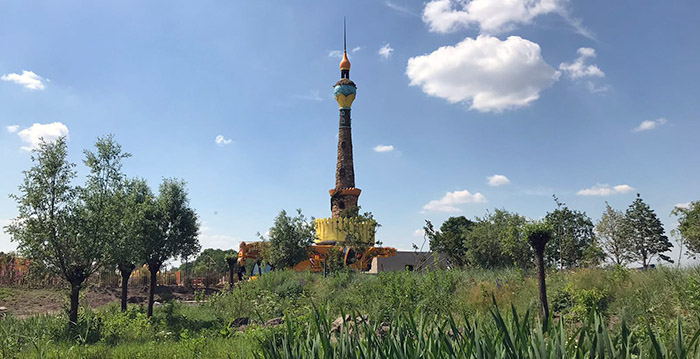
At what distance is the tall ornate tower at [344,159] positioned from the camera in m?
43.1

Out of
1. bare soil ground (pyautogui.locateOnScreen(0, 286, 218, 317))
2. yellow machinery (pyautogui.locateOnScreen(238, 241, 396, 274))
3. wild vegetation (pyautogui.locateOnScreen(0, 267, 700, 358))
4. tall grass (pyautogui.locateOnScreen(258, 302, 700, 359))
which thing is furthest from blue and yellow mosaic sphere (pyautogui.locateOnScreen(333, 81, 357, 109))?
tall grass (pyautogui.locateOnScreen(258, 302, 700, 359))

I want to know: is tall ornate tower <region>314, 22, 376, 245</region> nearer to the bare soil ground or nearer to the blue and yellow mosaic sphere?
the blue and yellow mosaic sphere

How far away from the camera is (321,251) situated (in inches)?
1444

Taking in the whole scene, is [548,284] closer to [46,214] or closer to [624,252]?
[46,214]

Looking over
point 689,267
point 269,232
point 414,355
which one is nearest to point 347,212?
point 269,232

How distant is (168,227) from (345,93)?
91.5 ft

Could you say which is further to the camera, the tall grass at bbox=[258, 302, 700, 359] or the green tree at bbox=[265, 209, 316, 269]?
the green tree at bbox=[265, 209, 316, 269]

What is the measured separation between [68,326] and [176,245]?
9.34 meters

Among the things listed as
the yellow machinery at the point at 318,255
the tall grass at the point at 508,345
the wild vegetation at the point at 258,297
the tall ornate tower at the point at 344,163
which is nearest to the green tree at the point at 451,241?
the wild vegetation at the point at 258,297

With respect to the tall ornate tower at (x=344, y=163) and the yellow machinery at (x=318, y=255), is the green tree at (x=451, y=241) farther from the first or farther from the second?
the tall ornate tower at (x=344, y=163)

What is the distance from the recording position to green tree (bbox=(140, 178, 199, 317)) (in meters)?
19.6

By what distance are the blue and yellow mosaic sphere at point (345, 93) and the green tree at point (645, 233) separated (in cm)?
2760

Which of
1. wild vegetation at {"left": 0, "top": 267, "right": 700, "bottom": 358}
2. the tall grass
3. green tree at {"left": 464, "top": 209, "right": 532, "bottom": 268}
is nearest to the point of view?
the tall grass

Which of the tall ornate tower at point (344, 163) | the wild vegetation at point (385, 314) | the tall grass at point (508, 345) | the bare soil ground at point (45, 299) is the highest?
the tall ornate tower at point (344, 163)
